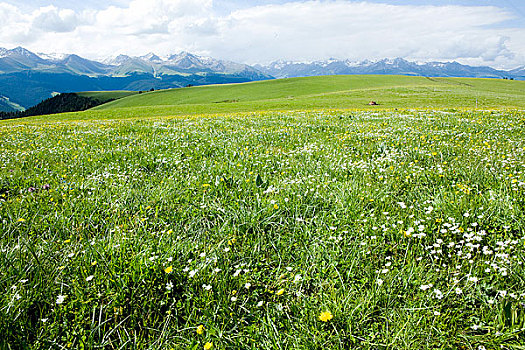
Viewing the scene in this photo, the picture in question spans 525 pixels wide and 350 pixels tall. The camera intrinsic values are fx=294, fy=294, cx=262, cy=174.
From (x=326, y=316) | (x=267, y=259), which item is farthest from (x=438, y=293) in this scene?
(x=267, y=259)

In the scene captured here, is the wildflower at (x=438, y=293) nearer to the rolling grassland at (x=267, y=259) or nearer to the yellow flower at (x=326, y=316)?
the rolling grassland at (x=267, y=259)

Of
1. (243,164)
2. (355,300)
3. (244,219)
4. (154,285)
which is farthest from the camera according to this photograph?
(243,164)

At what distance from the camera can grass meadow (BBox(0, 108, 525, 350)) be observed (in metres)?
2.76

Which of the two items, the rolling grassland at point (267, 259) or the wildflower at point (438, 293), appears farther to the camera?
the wildflower at point (438, 293)

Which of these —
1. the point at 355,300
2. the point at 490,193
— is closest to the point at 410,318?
the point at 355,300

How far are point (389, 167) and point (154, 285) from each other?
558 centimetres

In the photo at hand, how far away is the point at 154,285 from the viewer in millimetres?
3254

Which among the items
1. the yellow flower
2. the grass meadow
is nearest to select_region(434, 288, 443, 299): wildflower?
the grass meadow

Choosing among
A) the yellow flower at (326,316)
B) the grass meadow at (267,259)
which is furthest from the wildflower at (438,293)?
the yellow flower at (326,316)

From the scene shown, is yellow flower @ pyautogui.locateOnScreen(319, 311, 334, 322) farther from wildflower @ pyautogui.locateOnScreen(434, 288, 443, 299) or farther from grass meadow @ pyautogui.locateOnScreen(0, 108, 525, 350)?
wildflower @ pyautogui.locateOnScreen(434, 288, 443, 299)

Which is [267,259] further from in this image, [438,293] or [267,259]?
[438,293]

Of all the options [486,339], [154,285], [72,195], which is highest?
[72,195]

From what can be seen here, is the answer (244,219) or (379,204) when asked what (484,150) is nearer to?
→ (379,204)

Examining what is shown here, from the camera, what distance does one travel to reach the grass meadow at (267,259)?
2.76 metres
